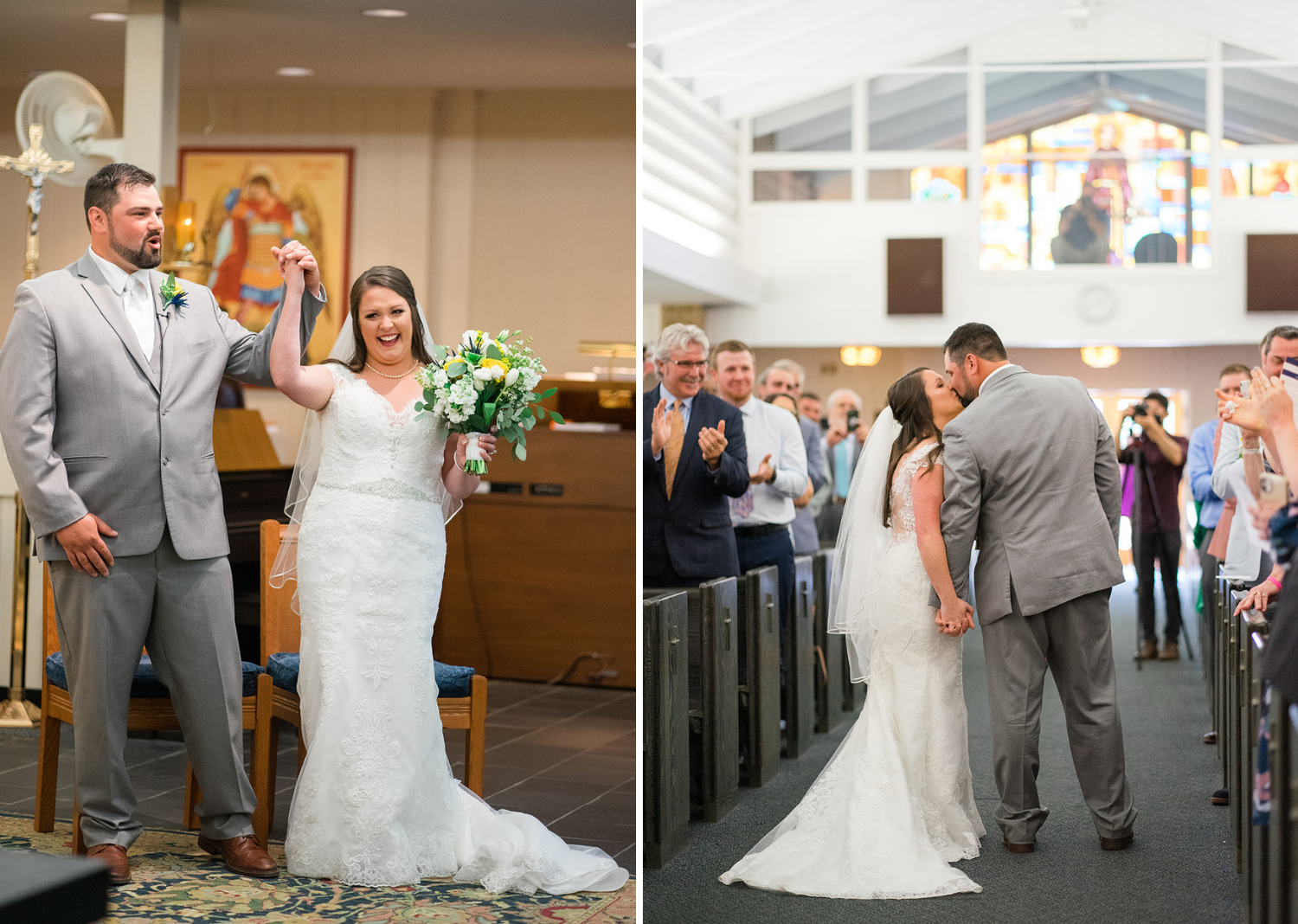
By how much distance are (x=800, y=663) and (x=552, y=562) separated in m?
2.36

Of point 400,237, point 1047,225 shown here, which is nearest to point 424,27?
point 400,237

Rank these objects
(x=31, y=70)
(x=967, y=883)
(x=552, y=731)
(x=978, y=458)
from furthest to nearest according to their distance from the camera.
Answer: (x=31, y=70) → (x=552, y=731) → (x=978, y=458) → (x=967, y=883)

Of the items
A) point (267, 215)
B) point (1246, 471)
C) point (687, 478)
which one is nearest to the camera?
point (1246, 471)

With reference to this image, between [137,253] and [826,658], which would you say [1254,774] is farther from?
[137,253]

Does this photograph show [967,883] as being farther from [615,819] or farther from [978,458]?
[615,819]

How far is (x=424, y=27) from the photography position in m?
7.15

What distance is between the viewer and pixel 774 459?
211 inches

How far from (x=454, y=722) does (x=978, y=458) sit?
164cm

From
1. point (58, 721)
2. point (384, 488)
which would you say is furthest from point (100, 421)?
point (58, 721)

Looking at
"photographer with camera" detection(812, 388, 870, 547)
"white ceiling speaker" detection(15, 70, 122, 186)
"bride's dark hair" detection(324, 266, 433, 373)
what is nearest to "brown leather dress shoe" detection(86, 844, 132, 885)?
"bride's dark hair" detection(324, 266, 433, 373)

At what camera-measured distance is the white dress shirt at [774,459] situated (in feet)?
17.3

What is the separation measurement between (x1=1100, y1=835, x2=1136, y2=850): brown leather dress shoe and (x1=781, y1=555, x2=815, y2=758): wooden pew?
1343 millimetres

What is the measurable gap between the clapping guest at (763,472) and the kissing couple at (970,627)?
1354 millimetres

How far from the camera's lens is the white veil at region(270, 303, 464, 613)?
389 cm
